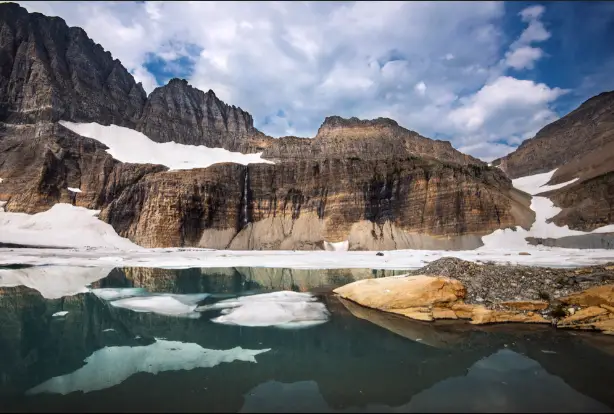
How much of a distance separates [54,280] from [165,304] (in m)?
16.2

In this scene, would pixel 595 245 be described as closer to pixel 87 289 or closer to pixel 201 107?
pixel 87 289

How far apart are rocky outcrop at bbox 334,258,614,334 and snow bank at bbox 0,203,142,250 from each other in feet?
237

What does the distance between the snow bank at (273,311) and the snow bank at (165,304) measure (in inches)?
42.6

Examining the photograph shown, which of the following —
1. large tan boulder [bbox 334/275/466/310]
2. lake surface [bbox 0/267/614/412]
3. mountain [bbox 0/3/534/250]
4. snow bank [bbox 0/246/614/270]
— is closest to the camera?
lake surface [bbox 0/267/614/412]

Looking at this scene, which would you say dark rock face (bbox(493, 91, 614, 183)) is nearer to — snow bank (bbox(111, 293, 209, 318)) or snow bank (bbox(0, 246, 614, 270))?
snow bank (bbox(0, 246, 614, 270))

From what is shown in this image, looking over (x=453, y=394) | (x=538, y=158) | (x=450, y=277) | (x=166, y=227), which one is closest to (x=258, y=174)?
(x=166, y=227)

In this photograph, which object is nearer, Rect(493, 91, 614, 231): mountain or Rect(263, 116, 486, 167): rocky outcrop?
Rect(493, 91, 614, 231): mountain

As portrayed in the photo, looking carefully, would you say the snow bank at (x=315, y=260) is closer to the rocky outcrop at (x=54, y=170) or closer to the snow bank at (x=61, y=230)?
the snow bank at (x=61, y=230)

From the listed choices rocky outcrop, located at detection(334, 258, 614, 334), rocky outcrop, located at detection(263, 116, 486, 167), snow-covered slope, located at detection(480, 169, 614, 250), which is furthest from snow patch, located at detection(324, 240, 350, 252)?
rocky outcrop, located at detection(334, 258, 614, 334)

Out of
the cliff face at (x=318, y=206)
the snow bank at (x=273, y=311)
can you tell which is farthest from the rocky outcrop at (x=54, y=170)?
the snow bank at (x=273, y=311)

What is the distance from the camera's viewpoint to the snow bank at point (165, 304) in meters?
18.0

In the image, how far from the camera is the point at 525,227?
Answer: 77.6 meters

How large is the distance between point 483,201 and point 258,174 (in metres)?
53.9

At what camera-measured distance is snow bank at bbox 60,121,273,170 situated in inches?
4035
